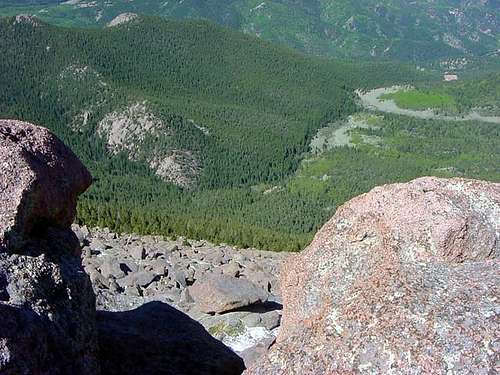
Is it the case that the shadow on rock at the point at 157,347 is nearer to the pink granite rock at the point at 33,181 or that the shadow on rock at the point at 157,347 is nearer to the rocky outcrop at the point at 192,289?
the rocky outcrop at the point at 192,289

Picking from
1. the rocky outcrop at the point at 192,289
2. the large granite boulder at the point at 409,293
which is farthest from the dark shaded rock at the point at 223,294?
the large granite boulder at the point at 409,293

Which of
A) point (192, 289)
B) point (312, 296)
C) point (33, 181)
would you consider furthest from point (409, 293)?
point (192, 289)

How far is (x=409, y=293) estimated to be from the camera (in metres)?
8.65

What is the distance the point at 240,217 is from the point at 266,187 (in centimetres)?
4140

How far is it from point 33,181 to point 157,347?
480 centimetres

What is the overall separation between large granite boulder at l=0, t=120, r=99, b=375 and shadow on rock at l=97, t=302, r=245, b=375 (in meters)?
1.60

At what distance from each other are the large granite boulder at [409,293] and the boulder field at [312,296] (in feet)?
0.07

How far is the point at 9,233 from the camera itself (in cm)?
999

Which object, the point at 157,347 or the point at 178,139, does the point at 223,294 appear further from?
the point at 178,139

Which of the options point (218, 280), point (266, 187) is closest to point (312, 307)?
point (218, 280)

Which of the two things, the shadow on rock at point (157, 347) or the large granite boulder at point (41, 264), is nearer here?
the large granite boulder at point (41, 264)

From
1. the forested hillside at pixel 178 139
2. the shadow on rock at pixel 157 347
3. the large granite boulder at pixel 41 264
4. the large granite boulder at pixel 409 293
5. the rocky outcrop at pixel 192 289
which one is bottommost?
the forested hillside at pixel 178 139

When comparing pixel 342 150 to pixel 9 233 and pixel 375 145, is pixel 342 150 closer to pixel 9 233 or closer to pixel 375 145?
pixel 375 145

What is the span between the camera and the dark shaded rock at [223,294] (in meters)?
20.2
